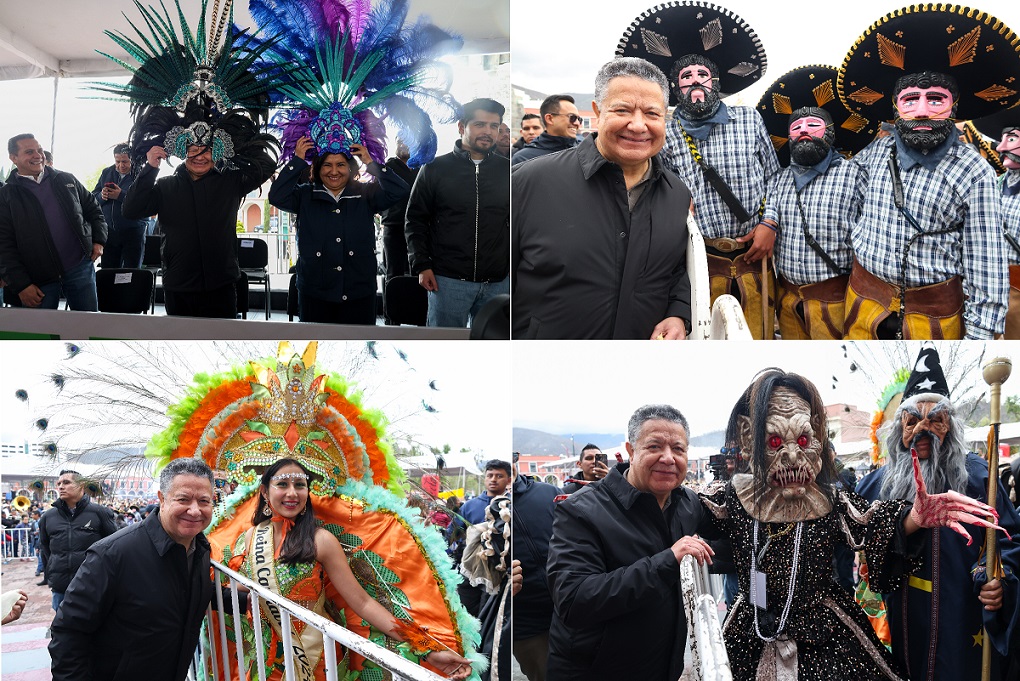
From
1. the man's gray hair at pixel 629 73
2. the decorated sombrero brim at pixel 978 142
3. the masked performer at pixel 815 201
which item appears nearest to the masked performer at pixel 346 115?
the man's gray hair at pixel 629 73

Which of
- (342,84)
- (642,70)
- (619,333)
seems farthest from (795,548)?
(342,84)

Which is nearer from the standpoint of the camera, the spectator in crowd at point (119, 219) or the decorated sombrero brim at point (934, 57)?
the decorated sombrero brim at point (934, 57)

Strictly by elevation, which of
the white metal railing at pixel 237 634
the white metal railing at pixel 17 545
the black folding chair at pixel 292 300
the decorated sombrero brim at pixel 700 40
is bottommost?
the white metal railing at pixel 237 634

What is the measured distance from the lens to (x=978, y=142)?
2.84 metres

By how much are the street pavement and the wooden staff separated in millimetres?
3175

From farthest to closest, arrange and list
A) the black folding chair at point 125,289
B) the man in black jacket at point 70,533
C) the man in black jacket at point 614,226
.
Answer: the black folding chair at point 125,289, the man in black jacket at point 70,533, the man in black jacket at point 614,226

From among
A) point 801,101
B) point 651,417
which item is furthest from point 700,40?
point 651,417

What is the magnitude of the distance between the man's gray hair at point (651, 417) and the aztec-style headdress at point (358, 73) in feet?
3.66

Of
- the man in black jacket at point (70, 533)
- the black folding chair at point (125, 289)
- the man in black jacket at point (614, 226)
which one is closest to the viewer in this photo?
the man in black jacket at point (614, 226)

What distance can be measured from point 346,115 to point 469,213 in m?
0.53

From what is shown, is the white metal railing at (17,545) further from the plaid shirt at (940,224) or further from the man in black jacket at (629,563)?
the plaid shirt at (940,224)

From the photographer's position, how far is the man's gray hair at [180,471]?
2.84m

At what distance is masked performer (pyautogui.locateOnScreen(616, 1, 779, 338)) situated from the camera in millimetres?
2775

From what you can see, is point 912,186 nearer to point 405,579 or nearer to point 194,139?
point 405,579
